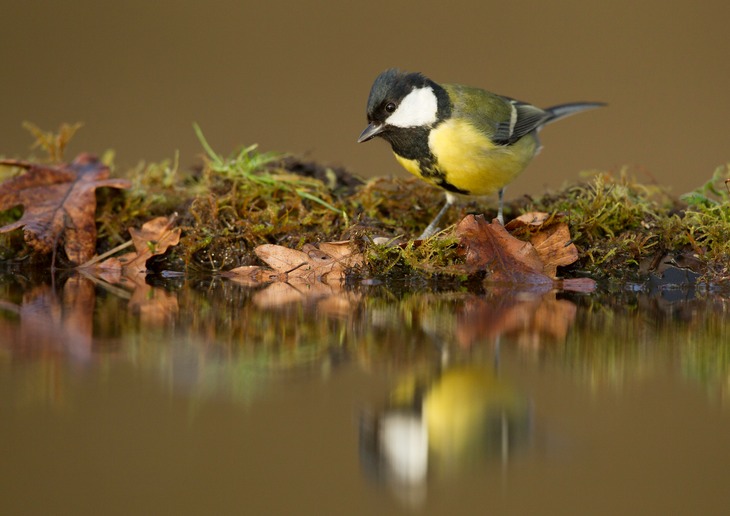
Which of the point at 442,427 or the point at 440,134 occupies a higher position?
the point at 440,134

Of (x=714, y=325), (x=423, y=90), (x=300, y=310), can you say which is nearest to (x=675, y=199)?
(x=423, y=90)

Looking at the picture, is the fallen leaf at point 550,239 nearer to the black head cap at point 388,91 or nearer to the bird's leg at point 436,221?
the bird's leg at point 436,221

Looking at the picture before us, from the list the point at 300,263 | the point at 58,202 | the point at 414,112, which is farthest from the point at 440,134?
the point at 58,202

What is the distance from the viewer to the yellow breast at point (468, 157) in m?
3.53

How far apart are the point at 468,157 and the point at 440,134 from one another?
0.16m

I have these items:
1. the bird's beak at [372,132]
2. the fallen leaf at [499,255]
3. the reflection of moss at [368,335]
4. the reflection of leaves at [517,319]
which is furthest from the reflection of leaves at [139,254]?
the reflection of leaves at [517,319]

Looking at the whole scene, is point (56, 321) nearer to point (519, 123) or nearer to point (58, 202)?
point (58, 202)

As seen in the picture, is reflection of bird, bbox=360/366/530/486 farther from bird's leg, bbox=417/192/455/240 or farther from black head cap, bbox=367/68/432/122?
black head cap, bbox=367/68/432/122

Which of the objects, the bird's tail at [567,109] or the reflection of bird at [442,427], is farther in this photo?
the bird's tail at [567,109]

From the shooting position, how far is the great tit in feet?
11.6

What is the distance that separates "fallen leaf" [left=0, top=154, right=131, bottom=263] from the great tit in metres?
1.24

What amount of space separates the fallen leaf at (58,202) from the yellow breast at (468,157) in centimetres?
144

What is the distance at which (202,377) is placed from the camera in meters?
1.83

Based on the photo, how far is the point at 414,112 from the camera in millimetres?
3588
